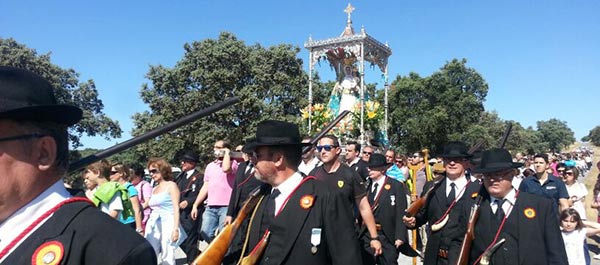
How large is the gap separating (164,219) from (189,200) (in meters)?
1.62

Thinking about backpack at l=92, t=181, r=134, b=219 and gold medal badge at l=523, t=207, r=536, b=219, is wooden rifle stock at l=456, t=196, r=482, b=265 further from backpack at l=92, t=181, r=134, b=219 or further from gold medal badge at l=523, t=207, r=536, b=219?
backpack at l=92, t=181, r=134, b=219

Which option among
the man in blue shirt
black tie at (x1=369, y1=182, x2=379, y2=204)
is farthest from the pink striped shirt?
the man in blue shirt

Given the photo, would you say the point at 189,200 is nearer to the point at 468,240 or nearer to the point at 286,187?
the point at 286,187

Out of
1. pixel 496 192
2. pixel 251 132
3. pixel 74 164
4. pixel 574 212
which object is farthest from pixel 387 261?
pixel 251 132

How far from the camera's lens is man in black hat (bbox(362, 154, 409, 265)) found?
644 centimetres

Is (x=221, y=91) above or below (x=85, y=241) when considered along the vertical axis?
above

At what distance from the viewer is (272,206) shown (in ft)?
12.3

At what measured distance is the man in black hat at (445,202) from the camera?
5227 mm

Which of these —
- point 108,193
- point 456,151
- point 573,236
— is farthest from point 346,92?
point 108,193

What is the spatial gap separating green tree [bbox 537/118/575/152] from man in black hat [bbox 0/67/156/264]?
10799 centimetres

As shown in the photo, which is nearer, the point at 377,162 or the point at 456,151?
the point at 456,151

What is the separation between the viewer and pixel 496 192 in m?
4.35

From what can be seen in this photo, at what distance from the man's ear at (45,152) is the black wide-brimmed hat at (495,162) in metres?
3.69

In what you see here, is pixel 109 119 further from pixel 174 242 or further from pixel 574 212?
pixel 574 212
